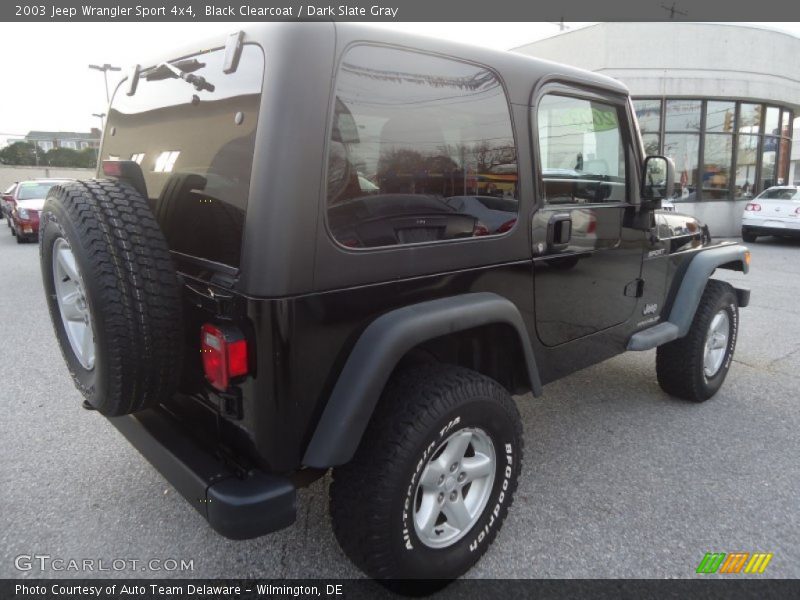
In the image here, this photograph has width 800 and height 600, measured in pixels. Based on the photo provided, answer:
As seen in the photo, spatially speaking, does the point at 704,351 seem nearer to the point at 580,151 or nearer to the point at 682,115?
the point at 580,151

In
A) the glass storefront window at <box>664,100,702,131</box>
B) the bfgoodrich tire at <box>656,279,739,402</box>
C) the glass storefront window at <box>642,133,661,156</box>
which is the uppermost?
the glass storefront window at <box>664,100,702,131</box>

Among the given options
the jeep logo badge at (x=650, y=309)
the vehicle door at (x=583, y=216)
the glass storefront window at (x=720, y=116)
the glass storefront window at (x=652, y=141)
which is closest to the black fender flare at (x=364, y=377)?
the vehicle door at (x=583, y=216)

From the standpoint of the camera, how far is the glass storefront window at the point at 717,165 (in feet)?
47.9

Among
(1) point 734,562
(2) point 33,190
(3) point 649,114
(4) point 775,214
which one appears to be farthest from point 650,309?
(2) point 33,190

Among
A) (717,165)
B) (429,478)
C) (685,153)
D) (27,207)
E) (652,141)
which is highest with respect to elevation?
(652,141)

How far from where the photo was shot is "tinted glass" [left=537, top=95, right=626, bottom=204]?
2.62 meters

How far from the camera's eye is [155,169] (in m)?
2.35

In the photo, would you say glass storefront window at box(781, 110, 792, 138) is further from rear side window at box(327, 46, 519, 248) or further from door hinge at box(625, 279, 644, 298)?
rear side window at box(327, 46, 519, 248)

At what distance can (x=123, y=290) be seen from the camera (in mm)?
1781

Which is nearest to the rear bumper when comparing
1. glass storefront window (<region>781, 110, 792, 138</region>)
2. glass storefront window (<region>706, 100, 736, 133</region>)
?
glass storefront window (<region>706, 100, 736, 133</region>)

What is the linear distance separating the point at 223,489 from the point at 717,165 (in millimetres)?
16245

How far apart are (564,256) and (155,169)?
6.01 feet

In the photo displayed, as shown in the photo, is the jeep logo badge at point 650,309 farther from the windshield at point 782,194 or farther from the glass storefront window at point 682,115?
the glass storefront window at point 682,115

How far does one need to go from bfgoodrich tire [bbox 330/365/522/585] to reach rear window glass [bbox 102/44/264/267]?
79 centimetres
